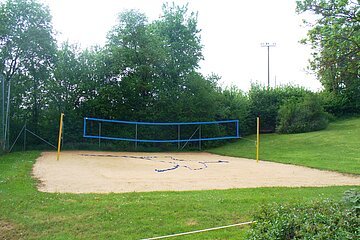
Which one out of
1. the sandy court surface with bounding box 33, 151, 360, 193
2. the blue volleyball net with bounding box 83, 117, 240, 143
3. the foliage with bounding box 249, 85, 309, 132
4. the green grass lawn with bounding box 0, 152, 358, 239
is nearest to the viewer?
the green grass lawn with bounding box 0, 152, 358, 239

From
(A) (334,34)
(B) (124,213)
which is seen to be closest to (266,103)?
(A) (334,34)

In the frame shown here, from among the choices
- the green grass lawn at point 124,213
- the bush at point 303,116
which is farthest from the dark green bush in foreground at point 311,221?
the bush at point 303,116

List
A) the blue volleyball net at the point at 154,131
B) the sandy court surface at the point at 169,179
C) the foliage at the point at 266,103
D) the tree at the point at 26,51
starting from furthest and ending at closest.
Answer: the foliage at the point at 266,103
the blue volleyball net at the point at 154,131
the tree at the point at 26,51
the sandy court surface at the point at 169,179

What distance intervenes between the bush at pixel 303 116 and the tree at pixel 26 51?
15178 millimetres

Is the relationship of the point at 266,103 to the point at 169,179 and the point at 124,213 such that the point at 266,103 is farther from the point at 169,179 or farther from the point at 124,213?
the point at 124,213

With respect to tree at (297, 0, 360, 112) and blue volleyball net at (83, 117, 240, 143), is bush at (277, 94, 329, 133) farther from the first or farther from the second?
tree at (297, 0, 360, 112)

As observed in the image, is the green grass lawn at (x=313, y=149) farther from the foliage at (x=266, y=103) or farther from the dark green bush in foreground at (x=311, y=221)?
the dark green bush in foreground at (x=311, y=221)

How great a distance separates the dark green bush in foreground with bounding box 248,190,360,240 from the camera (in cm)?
306

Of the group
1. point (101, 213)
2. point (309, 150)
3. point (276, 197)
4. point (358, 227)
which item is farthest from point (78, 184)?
point (309, 150)

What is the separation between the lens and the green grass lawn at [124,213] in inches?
193

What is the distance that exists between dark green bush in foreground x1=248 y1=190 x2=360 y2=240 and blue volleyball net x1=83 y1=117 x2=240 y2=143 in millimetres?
16526

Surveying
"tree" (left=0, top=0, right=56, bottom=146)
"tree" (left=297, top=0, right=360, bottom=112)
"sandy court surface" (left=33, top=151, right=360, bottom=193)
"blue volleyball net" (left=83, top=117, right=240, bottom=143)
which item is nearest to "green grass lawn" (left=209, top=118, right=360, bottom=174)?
"blue volleyball net" (left=83, top=117, right=240, bottom=143)

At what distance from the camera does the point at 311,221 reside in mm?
3277

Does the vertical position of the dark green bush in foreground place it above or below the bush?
below
